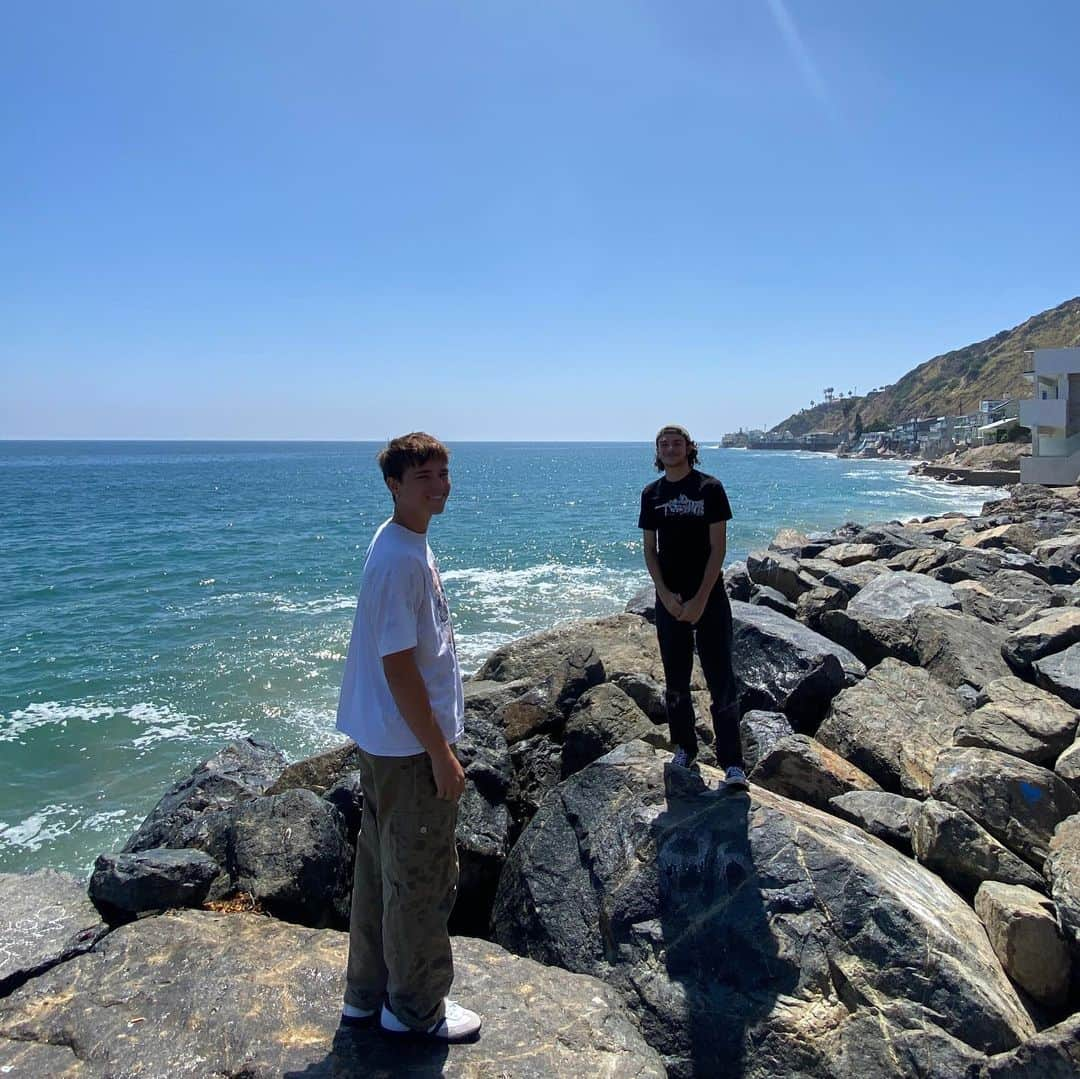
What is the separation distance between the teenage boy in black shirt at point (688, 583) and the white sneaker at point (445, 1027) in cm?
222

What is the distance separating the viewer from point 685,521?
17.0 ft

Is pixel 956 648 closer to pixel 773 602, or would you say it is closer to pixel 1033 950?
pixel 773 602

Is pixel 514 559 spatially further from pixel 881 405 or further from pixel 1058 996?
pixel 881 405

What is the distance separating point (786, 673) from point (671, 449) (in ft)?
10.8

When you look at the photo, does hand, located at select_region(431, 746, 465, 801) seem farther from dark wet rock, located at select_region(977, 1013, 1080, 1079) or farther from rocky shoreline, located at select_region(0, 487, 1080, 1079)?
dark wet rock, located at select_region(977, 1013, 1080, 1079)

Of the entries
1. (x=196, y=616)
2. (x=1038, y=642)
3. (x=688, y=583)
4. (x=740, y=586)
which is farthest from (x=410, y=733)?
(x=196, y=616)

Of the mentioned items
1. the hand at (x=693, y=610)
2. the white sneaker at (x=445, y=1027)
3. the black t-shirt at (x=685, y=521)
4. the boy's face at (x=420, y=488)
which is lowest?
the white sneaker at (x=445, y=1027)

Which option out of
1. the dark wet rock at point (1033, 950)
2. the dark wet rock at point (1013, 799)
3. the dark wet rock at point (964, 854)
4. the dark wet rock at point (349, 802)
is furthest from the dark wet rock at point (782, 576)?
the dark wet rock at point (1033, 950)

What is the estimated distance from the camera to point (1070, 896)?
12.9 feet

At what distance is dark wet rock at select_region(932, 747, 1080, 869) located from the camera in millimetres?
4793

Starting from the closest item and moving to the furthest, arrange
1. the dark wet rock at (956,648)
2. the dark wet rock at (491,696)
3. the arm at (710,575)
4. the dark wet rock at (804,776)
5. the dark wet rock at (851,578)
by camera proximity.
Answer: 1. the arm at (710,575)
2. the dark wet rock at (804,776)
3. the dark wet rock at (491,696)
4. the dark wet rock at (956,648)
5. the dark wet rock at (851,578)

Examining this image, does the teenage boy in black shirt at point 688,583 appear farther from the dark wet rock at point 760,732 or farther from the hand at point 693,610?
the dark wet rock at point 760,732

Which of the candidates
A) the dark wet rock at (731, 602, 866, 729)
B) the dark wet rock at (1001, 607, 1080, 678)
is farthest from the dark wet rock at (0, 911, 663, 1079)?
the dark wet rock at (1001, 607, 1080, 678)

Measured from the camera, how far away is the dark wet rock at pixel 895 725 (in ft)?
19.4
